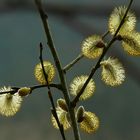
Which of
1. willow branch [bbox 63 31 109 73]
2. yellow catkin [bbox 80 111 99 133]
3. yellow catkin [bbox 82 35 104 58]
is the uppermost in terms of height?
yellow catkin [bbox 82 35 104 58]

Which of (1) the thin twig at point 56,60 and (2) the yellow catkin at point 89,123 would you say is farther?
(2) the yellow catkin at point 89,123

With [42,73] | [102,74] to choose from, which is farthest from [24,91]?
[102,74]

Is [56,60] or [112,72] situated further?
[112,72]

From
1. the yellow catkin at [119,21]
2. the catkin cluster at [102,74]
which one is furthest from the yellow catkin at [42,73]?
the yellow catkin at [119,21]

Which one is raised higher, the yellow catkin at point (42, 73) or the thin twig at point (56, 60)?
the yellow catkin at point (42, 73)

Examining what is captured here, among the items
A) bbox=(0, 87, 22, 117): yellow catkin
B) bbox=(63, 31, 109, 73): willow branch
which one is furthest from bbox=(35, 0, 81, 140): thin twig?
bbox=(0, 87, 22, 117): yellow catkin

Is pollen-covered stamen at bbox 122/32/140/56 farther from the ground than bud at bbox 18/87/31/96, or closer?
farther from the ground

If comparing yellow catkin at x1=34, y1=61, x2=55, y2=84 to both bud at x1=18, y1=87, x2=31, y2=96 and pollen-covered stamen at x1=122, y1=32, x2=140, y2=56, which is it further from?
pollen-covered stamen at x1=122, y1=32, x2=140, y2=56

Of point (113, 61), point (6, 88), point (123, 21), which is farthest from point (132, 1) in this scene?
point (6, 88)

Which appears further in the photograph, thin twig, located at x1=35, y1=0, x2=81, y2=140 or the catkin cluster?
the catkin cluster

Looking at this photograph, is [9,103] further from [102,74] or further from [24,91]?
[102,74]

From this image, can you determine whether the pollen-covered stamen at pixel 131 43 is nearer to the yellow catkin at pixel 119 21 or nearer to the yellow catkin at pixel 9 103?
the yellow catkin at pixel 119 21
